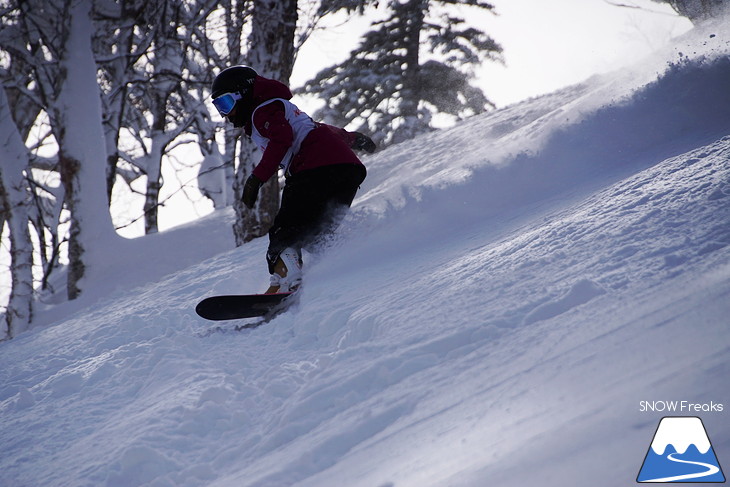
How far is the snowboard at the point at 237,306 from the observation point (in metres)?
3.42

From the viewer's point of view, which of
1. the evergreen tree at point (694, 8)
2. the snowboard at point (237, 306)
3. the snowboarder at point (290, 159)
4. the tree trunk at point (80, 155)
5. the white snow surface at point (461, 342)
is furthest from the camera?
the evergreen tree at point (694, 8)

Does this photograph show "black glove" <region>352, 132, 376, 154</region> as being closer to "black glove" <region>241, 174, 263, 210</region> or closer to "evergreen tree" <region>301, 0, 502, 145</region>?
"black glove" <region>241, 174, 263, 210</region>

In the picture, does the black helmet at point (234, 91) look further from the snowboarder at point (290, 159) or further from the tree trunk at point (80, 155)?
the tree trunk at point (80, 155)

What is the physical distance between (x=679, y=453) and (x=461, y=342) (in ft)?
3.47

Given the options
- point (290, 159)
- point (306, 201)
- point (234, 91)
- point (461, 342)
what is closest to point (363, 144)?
point (290, 159)

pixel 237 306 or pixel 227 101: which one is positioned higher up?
pixel 227 101

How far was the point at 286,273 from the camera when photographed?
3871 millimetres

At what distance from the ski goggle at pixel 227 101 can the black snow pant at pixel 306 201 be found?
2.15ft

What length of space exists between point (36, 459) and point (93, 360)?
1048 millimetres

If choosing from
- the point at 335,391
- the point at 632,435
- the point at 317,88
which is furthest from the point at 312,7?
the point at 317,88

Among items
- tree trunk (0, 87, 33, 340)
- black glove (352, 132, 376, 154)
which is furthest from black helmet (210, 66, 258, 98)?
tree trunk (0, 87, 33, 340)

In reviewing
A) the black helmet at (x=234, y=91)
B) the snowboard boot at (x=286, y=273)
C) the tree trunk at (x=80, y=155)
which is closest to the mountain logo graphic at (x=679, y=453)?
the snowboard boot at (x=286, y=273)

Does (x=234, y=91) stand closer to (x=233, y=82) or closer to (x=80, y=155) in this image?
(x=233, y=82)

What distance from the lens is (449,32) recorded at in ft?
54.7
